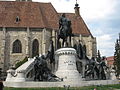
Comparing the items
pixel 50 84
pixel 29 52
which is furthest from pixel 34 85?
pixel 29 52

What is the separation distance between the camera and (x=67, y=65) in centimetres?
2197

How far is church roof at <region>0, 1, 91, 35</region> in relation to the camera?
157 feet

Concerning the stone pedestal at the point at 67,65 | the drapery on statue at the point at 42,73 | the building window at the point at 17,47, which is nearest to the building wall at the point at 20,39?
the building window at the point at 17,47

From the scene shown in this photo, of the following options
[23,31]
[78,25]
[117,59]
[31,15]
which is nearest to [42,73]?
[23,31]

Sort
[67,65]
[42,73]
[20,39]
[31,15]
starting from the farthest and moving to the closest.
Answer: [31,15] < [20,39] < [67,65] < [42,73]

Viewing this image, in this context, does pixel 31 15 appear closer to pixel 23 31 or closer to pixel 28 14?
pixel 28 14

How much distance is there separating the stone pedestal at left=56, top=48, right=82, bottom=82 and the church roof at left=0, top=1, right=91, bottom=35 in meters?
25.6

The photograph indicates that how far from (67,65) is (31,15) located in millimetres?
28947

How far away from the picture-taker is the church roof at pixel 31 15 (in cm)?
4772

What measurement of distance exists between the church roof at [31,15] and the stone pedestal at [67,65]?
25.6 meters

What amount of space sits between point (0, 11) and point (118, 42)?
24937 millimetres

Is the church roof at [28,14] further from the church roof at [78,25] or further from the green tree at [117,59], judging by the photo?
the green tree at [117,59]

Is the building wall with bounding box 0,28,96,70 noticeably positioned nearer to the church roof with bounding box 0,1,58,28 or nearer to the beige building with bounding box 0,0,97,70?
the beige building with bounding box 0,0,97,70

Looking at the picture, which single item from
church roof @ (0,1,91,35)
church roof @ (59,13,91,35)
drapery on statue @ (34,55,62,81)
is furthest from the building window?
drapery on statue @ (34,55,62,81)
